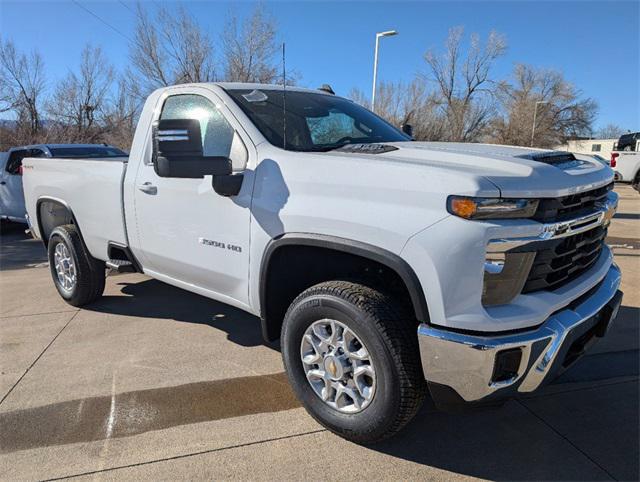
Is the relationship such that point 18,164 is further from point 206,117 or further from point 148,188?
point 206,117

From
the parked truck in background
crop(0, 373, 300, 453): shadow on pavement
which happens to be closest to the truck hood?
crop(0, 373, 300, 453): shadow on pavement

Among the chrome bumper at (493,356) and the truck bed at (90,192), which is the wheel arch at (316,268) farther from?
the truck bed at (90,192)

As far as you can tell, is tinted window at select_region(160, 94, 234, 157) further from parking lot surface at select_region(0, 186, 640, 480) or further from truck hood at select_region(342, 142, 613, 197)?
parking lot surface at select_region(0, 186, 640, 480)

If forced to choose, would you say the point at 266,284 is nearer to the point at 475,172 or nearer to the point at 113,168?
the point at 475,172

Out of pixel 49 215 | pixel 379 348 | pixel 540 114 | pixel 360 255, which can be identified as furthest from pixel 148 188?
pixel 540 114

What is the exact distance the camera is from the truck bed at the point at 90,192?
396 cm

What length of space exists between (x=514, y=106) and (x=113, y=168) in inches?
1834

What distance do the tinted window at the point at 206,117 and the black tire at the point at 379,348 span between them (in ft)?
3.90

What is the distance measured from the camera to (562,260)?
92.7 inches

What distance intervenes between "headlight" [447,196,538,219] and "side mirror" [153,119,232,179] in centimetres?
140

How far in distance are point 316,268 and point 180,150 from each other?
40.9 inches

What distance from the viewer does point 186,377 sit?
134 inches

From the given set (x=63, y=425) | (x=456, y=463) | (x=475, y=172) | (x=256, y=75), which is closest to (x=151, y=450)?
(x=63, y=425)

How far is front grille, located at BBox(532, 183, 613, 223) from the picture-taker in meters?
2.15
